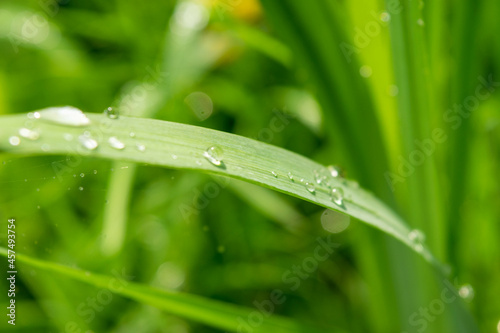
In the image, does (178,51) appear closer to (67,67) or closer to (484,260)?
(67,67)

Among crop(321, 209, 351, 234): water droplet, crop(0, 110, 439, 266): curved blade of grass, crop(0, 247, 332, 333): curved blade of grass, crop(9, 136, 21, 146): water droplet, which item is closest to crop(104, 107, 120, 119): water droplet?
crop(0, 110, 439, 266): curved blade of grass

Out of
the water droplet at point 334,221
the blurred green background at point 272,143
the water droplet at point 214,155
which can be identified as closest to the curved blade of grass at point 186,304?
the blurred green background at point 272,143

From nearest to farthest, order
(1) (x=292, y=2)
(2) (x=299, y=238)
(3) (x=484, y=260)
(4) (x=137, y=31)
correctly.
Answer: (1) (x=292, y=2) < (3) (x=484, y=260) < (2) (x=299, y=238) < (4) (x=137, y=31)

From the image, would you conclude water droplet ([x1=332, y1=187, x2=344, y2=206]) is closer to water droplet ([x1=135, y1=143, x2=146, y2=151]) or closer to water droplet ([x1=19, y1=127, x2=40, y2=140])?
water droplet ([x1=135, y1=143, x2=146, y2=151])

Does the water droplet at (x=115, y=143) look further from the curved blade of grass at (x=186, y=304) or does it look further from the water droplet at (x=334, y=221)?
the water droplet at (x=334, y=221)

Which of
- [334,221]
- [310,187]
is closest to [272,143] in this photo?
[334,221]

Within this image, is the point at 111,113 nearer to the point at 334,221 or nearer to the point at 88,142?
the point at 88,142

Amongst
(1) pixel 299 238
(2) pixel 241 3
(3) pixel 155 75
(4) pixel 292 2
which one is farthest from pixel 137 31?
(4) pixel 292 2

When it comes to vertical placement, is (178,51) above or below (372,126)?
above
